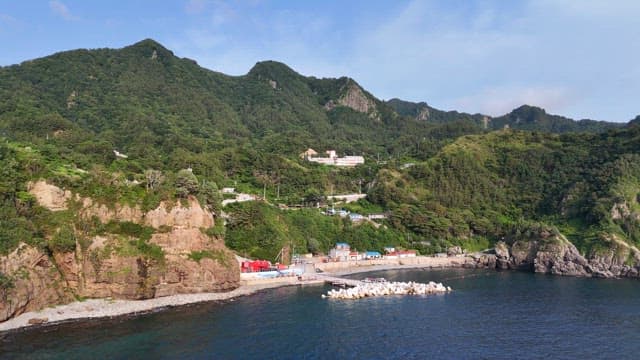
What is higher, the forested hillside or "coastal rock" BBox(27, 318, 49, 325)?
the forested hillside

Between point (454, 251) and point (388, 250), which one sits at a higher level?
point (388, 250)

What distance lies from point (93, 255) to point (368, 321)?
3522 cm

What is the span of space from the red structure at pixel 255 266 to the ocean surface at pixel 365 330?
824 cm

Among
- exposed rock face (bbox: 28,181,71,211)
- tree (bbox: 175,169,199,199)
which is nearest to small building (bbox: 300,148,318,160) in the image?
tree (bbox: 175,169,199,199)

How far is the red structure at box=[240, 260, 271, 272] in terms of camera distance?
85375mm

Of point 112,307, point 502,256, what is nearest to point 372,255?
point 502,256

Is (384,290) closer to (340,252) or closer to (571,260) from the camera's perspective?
(340,252)

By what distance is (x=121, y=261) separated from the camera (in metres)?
64.8

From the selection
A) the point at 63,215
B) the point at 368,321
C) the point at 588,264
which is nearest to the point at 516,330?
the point at 368,321

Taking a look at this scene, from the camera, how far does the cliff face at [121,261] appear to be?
5734 centimetres

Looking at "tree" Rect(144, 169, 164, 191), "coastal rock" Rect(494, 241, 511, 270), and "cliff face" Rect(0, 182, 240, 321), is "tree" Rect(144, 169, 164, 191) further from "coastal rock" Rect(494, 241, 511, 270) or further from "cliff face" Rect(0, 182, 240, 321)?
"coastal rock" Rect(494, 241, 511, 270)

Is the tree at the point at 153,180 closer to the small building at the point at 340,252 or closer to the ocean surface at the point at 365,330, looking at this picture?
the ocean surface at the point at 365,330

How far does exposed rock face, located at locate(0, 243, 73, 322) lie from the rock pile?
35600 millimetres

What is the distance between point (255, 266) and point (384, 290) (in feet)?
73.2
